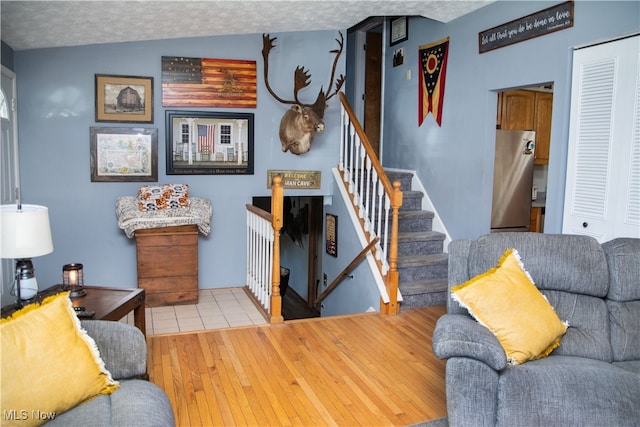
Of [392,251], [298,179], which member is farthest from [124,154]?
[392,251]

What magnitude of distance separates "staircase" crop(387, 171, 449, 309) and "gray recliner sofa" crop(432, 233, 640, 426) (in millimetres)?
1833

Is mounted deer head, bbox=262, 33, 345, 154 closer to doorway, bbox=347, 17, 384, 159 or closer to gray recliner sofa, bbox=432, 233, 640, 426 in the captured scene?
doorway, bbox=347, 17, 384, 159

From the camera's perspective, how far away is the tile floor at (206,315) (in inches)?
169

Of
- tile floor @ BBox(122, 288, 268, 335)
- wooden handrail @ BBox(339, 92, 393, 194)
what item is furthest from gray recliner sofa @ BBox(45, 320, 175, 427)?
wooden handrail @ BBox(339, 92, 393, 194)

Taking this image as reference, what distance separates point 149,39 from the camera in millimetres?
4969

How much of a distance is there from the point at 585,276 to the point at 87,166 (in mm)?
4496

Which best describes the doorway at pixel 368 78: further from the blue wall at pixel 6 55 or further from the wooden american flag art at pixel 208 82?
the blue wall at pixel 6 55

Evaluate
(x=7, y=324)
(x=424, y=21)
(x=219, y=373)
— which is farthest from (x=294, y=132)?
(x=7, y=324)

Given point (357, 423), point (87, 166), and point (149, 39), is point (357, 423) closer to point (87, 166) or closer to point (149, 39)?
point (87, 166)

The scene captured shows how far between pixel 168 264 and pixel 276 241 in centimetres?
138

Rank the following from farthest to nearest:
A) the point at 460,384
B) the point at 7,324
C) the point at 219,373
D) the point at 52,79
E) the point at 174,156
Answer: the point at 174,156 → the point at 52,79 → the point at 219,373 → the point at 460,384 → the point at 7,324

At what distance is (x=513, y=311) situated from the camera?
2529mm

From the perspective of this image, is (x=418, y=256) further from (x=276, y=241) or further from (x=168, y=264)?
(x=168, y=264)

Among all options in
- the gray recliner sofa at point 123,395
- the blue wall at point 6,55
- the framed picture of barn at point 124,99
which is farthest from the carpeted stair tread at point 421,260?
the blue wall at point 6,55
